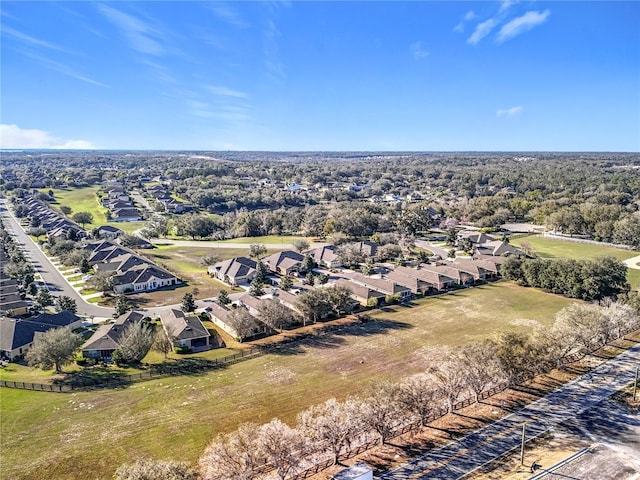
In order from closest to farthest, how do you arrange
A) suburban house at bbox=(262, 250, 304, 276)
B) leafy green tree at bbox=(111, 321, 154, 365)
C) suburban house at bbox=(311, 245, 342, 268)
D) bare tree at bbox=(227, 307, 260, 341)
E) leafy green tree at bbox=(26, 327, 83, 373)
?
leafy green tree at bbox=(26, 327, 83, 373) → leafy green tree at bbox=(111, 321, 154, 365) → bare tree at bbox=(227, 307, 260, 341) → suburban house at bbox=(262, 250, 304, 276) → suburban house at bbox=(311, 245, 342, 268)

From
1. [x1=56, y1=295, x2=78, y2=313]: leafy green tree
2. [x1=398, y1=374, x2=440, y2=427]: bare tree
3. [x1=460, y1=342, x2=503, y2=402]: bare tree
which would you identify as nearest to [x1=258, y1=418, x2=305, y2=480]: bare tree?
[x1=398, y1=374, x2=440, y2=427]: bare tree

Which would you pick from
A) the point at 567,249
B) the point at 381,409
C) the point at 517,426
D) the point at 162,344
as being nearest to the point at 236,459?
the point at 381,409

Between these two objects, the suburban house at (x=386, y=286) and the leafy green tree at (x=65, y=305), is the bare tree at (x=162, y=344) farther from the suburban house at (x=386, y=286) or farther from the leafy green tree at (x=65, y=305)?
the suburban house at (x=386, y=286)

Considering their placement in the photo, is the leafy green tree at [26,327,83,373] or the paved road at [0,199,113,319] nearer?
the leafy green tree at [26,327,83,373]

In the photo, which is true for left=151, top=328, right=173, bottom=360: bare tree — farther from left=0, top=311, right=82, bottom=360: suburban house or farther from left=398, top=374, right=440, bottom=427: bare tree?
left=398, top=374, right=440, bottom=427: bare tree

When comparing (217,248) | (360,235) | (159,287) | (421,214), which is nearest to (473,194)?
(421,214)

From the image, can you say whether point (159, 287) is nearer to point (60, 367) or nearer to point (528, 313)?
point (60, 367)
